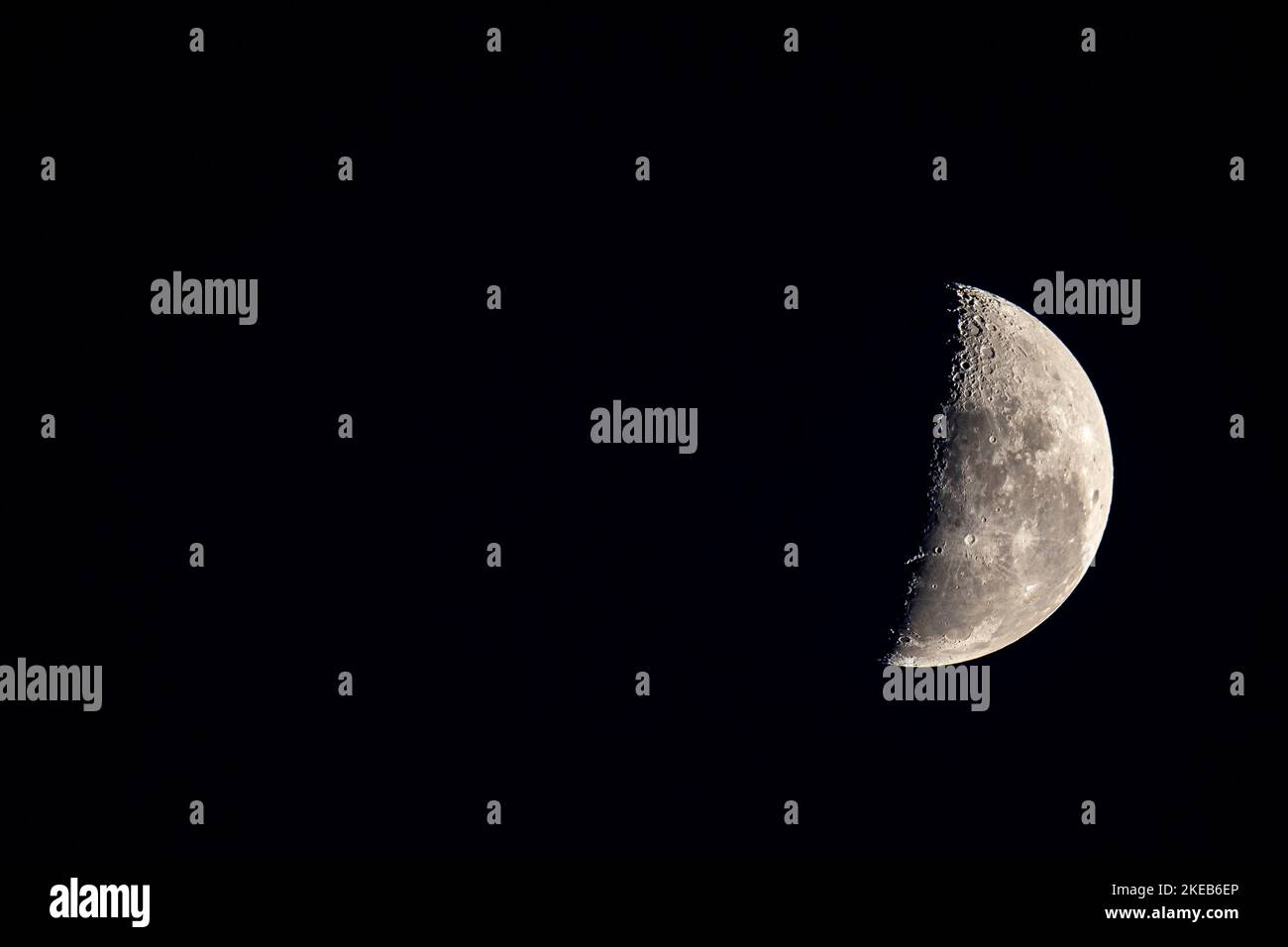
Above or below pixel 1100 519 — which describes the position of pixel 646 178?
above

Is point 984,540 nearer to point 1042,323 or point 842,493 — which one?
point 842,493

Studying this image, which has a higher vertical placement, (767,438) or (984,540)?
(767,438)

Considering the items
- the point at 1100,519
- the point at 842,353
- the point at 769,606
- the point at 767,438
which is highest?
the point at 842,353

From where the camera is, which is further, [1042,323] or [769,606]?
[1042,323]

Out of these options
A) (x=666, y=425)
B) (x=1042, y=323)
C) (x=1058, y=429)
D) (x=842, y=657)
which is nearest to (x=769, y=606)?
(x=842, y=657)

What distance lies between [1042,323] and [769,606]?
359 centimetres

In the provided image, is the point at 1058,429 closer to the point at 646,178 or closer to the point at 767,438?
the point at 767,438

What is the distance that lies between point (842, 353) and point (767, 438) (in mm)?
861

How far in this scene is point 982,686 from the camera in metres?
9.07

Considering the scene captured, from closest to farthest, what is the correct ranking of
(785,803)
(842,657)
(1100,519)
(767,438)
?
1. (767,438)
2. (842,657)
3. (1100,519)
4. (785,803)

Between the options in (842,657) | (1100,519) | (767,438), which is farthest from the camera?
(1100,519)

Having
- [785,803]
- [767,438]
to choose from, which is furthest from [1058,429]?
[785,803]

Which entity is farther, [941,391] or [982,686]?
[982,686]

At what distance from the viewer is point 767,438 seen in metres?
7.52
